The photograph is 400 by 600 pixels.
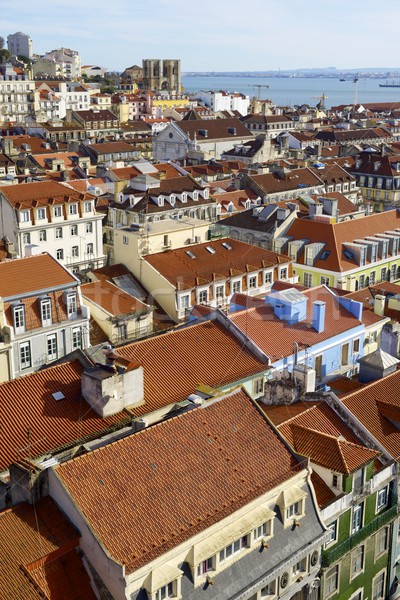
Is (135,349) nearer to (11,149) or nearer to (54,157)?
(54,157)

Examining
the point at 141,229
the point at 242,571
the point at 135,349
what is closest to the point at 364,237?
the point at 141,229

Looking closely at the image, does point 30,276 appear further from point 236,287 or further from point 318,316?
point 236,287

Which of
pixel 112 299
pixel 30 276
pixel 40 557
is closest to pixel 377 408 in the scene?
pixel 40 557

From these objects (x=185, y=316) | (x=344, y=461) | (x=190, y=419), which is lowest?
(x=185, y=316)

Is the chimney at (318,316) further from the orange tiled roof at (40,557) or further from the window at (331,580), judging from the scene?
the orange tiled roof at (40,557)

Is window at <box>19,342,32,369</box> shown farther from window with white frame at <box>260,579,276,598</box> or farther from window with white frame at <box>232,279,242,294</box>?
window with white frame at <box>260,579,276,598</box>

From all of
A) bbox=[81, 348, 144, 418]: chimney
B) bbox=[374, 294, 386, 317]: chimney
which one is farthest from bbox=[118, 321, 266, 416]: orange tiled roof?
bbox=[374, 294, 386, 317]: chimney

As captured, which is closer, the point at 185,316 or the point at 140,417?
the point at 140,417
